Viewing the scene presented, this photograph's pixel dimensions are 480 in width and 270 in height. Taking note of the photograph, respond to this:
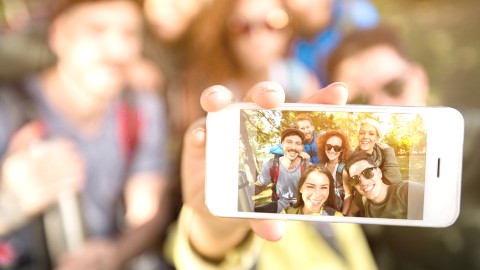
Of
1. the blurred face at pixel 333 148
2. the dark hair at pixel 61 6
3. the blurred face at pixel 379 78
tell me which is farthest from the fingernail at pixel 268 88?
the dark hair at pixel 61 6

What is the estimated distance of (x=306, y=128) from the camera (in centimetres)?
60

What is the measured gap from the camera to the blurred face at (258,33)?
1089 millimetres

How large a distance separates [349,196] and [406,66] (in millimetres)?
634

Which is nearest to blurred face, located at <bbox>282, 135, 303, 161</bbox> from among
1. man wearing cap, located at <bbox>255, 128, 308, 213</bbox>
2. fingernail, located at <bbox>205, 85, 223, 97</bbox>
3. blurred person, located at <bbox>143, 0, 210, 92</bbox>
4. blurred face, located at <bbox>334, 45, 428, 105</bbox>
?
man wearing cap, located at <bbox>255, 128, 308, 213</bbox>

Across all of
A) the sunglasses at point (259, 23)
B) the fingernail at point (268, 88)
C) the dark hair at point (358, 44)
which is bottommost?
the fingernail at point (268, 88)

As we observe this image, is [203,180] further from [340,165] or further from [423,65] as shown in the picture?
[423,65]

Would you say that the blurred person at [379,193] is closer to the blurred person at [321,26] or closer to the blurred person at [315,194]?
the blurred person at [315,194]

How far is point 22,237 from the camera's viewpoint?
106 centimetres

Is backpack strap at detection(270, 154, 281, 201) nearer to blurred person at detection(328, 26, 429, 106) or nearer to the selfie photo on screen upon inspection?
the selfie photo on screen

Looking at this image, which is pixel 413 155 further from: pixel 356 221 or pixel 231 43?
pixel 231 43

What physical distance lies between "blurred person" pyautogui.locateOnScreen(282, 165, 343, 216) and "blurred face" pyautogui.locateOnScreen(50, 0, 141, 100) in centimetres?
66

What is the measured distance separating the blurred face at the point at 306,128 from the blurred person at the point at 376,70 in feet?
1.65

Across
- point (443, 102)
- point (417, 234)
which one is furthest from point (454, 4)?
point (417, 234)

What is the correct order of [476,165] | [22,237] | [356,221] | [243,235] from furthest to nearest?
1. [476,165]
2. [22,237]
3. [243,235]
4. [356,221]
